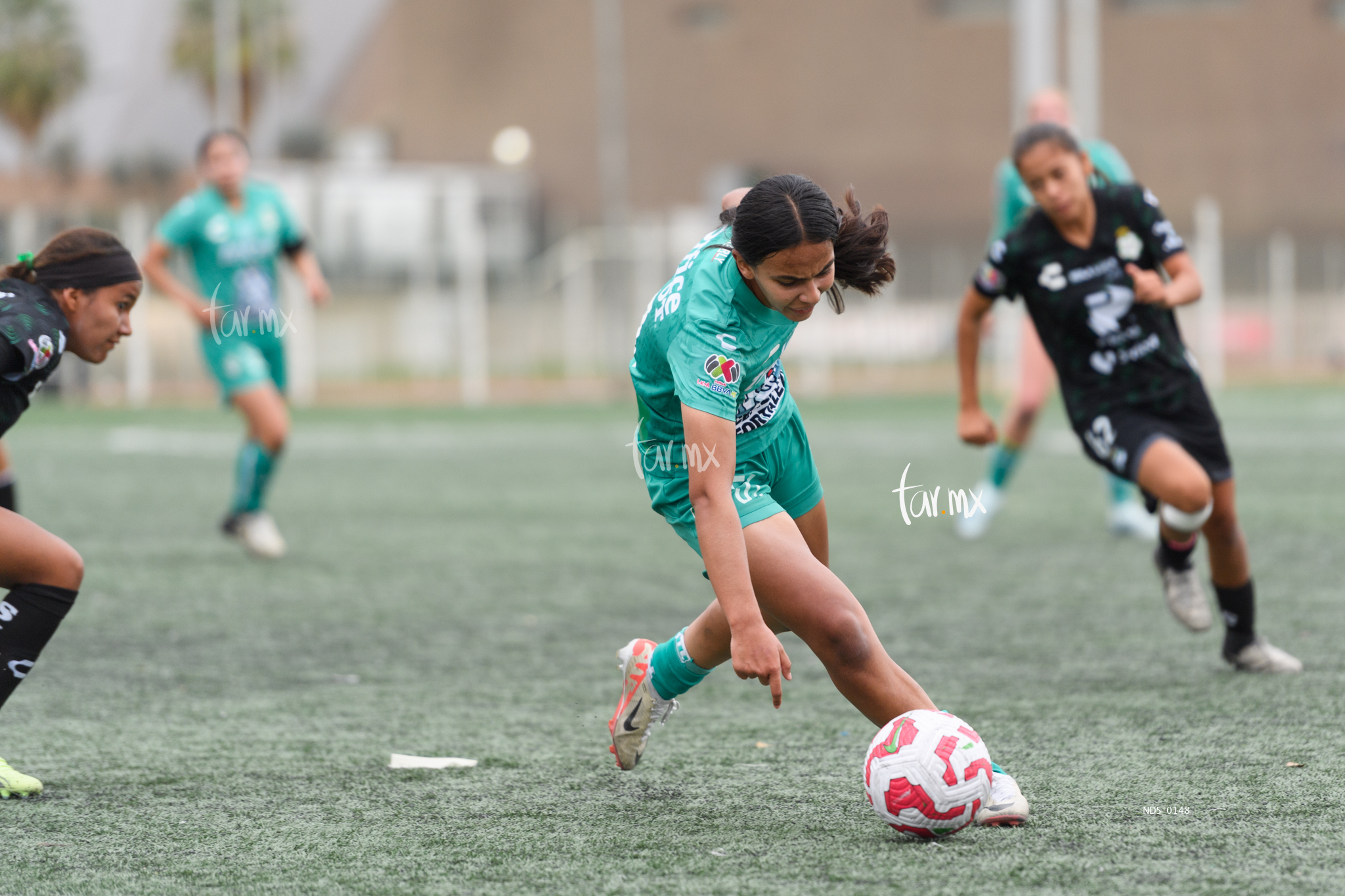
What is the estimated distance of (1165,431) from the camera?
4777 millimetres

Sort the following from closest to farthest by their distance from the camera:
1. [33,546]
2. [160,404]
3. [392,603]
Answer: [33,546] < [392,603] < [160,404]

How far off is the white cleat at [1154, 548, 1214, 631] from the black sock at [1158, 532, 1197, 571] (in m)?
0.01

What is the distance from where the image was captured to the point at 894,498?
10.3 meters

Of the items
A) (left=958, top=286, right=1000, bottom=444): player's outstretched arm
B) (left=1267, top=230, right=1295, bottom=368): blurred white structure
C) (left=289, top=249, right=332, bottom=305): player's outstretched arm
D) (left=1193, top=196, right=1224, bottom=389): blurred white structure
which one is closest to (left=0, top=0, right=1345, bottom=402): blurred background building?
(left=1267, top=230, right=1295, bottom=368): blurred white structure

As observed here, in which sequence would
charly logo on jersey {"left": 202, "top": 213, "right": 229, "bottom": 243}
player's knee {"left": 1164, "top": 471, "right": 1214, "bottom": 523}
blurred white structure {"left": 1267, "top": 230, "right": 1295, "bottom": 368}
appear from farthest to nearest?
blurred white structure {"left": 1267, "top": 230, "right": 1295, "bottom": 368} < charly logo on jersey {"left": 202, "top": 213, "right": 229, "bottom": 243} < player's knee {"left": 1164, "top": 471, "right": 1214, "bottom": 523}

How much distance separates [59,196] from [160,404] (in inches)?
943

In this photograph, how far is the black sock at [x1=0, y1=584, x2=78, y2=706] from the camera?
11.6 feet

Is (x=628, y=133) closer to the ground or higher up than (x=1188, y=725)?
higher up

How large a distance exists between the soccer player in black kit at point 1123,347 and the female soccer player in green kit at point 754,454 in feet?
4.68

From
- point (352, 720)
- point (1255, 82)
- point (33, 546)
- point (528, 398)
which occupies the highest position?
point (1255, 82)

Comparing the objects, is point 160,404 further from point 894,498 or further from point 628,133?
point 628,133

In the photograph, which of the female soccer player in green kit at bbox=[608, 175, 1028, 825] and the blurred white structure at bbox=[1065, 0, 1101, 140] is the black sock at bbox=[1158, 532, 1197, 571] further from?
the blurred white structure at bbox=[1065, 0, 1101, 140]

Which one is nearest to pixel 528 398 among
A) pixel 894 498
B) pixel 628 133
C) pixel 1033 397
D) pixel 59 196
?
pixel 894 498

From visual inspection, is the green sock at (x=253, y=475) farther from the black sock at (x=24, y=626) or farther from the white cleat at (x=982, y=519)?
the black sock at (x=24, y=626)
